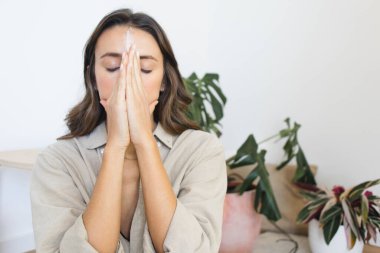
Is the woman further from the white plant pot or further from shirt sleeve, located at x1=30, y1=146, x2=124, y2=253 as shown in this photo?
the white plant pot

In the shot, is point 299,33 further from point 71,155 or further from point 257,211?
point 71,155

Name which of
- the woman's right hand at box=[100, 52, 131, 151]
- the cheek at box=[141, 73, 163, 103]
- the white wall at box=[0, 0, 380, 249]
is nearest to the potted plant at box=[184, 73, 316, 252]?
the white wall at box=[0, 0, 380, 249]

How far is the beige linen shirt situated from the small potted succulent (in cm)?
88

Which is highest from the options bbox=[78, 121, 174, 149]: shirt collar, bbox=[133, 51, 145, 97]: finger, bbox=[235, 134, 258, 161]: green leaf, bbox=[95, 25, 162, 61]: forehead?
bbox=[95, 25, 162, 61]: forehead

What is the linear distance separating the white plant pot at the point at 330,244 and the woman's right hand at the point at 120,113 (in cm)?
120

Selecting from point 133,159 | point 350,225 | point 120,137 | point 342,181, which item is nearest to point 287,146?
point 342,181

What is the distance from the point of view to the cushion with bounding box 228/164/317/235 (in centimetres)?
218

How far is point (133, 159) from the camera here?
1027mm

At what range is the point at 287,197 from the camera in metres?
2.20

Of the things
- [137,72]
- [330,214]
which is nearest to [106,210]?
[137,72]

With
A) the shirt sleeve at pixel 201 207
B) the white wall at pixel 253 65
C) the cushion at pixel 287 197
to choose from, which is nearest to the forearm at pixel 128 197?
the shirt sleeve at pixel 201 207

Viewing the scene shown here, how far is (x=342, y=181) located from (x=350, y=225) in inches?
21.4

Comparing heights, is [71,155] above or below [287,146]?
above

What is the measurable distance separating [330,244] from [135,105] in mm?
1235
